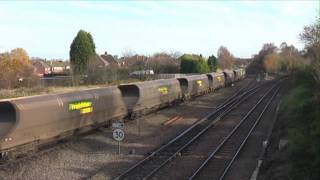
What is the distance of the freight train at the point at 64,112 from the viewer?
58.0 feet

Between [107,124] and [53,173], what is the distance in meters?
9.93

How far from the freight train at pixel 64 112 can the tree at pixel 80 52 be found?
1870 inches

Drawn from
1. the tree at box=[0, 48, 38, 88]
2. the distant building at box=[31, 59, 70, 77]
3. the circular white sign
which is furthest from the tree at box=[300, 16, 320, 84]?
the distant building at box=[31, 59, 70, 77]

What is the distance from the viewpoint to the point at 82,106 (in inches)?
910

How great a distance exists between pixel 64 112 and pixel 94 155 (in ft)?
8.61

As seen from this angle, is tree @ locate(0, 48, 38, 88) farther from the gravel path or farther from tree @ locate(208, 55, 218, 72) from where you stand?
tree @ locate(208, 55, 218, 72)

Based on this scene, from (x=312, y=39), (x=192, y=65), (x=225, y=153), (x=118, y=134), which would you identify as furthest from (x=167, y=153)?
(x=192, y=65)

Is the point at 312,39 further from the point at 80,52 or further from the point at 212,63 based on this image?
the point at 212,63

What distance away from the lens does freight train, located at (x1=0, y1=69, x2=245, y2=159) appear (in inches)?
696

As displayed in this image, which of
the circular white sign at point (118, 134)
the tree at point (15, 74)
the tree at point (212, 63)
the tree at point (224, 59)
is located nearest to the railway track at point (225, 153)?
the circular white sign at point (118, 134)

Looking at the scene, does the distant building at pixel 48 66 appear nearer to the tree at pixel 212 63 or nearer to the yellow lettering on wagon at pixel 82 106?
the tree at pixel 212 63

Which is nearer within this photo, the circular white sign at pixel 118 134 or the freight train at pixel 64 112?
the freight train at pixel 64 112

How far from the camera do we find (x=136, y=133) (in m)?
26.0

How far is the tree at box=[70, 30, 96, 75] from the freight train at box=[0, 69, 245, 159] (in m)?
47.5
